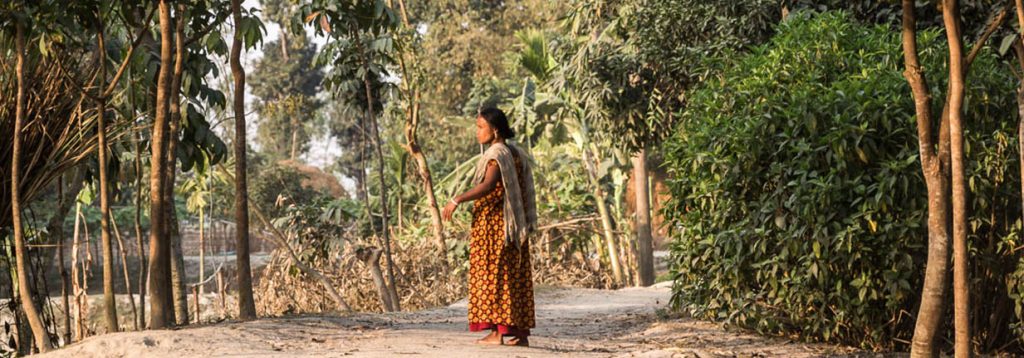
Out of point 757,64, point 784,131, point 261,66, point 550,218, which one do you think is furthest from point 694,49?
point 261,66

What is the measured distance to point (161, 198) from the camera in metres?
7.07

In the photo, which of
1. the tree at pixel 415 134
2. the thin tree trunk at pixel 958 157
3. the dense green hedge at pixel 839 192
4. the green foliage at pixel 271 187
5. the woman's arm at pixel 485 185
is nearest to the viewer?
the thin tree trunk at pixel 958 157

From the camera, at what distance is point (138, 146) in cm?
766

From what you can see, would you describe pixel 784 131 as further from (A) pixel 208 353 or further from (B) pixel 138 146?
(B) pixel 138 146

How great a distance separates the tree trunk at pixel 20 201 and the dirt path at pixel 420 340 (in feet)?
1.99

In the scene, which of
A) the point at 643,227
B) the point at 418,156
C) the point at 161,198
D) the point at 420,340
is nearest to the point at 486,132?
the point at 420,340

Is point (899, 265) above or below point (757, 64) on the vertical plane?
below

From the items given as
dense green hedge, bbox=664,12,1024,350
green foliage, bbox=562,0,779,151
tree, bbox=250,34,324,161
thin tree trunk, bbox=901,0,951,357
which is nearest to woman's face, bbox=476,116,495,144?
dense green hedge, bbox=664,12,1024,350

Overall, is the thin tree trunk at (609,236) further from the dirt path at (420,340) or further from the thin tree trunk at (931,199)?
the thin tree trunk at (931,199)

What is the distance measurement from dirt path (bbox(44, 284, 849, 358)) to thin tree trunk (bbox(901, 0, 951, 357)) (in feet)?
4.04

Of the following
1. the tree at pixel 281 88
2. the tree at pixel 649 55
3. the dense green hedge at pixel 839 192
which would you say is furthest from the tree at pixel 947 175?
the tree at pixel 281 88

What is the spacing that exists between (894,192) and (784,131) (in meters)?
0.85

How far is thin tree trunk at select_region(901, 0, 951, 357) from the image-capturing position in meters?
5.40

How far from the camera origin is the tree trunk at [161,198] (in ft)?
22.6
